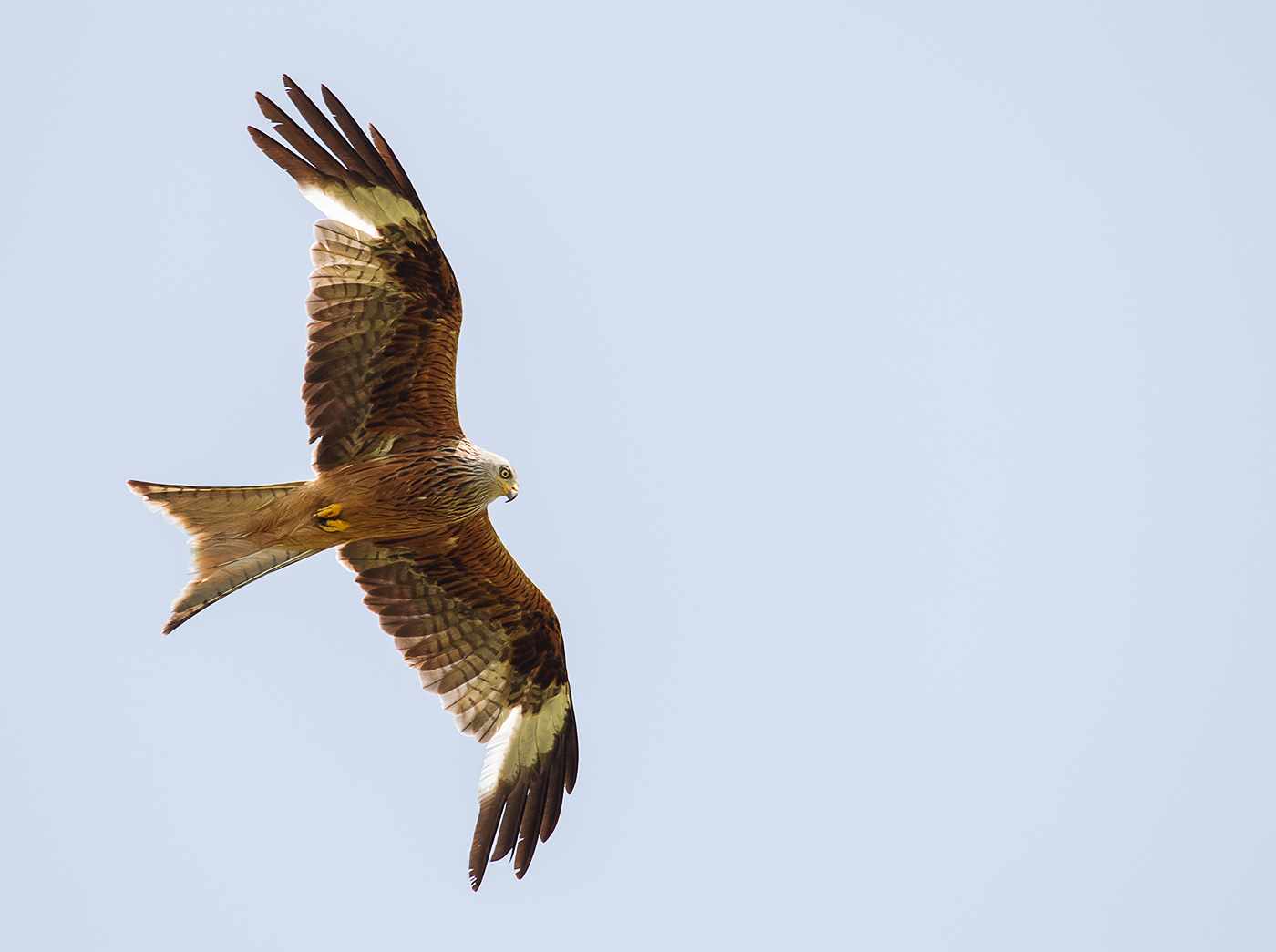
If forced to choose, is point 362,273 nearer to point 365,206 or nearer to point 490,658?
point 365,206

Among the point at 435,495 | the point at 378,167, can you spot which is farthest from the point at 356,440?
the point at 378,167

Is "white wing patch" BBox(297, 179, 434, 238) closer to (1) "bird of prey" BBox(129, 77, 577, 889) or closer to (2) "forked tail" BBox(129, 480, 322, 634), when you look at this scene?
(1) "bird of prey" BBox(129, 77, 577, 889)

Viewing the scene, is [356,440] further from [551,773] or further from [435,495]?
[551,773]

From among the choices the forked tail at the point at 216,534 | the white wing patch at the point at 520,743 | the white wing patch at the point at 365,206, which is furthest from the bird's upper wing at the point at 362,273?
the white wing patch at the point at 520,743

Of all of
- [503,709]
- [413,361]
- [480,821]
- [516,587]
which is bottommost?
[480,821]

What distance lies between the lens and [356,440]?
29.8ft

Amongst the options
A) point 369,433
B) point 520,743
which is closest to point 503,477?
point 369,433

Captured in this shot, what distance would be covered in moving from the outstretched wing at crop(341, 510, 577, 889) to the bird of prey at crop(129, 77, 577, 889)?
3cm

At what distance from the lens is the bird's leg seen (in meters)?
8.96

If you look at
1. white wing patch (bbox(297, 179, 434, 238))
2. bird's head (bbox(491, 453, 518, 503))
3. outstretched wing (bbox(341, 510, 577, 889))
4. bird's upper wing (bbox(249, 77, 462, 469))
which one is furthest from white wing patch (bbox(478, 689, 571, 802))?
white wing patch (bbox(297, 179, 434, 238))

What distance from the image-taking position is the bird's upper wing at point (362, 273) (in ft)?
28.3

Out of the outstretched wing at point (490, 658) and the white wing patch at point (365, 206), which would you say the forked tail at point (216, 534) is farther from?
the white wing patch at point (365, 206)

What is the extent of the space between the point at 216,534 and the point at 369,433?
126 cm

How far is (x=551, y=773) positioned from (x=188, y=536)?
11.4 ft
